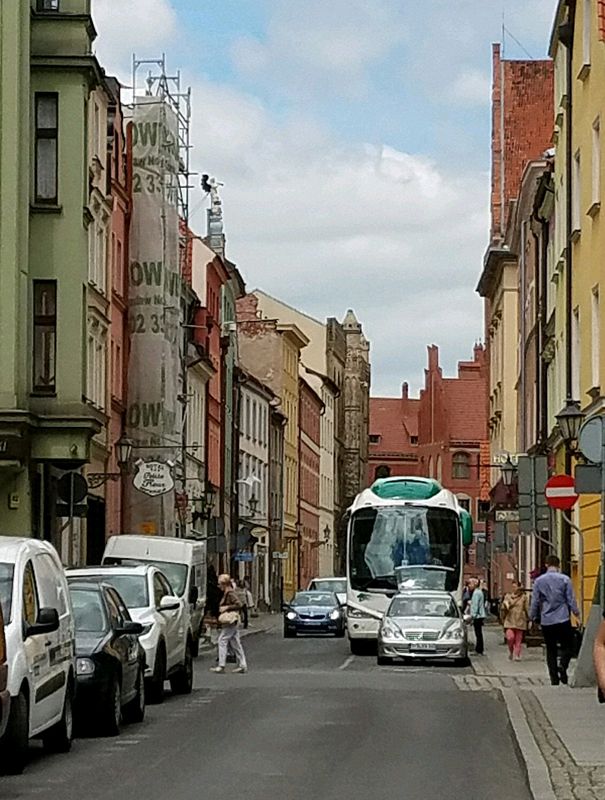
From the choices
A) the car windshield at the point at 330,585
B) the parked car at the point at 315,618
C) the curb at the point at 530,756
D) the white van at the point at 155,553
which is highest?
the white van at the point at 155,553

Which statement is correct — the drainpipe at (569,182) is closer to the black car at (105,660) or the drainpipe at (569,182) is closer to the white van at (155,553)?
the white van at (155,553)

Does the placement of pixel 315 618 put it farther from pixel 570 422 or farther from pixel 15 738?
pixel 15 738

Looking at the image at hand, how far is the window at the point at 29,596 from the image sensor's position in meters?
15.7

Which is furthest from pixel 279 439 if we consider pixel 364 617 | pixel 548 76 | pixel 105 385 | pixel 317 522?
pixel 364 617

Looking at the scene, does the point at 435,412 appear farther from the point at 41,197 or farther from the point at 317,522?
the point at 41,197

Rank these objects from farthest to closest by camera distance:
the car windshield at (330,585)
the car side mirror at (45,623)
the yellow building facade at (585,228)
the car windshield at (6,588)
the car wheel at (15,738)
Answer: the car windshield at (330,585) < the yellow building facade at (585,228) < the car windshield at (6,588) < the car side mirror at (45,623) < the car wheel at (15,738)

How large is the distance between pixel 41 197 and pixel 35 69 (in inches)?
99.8

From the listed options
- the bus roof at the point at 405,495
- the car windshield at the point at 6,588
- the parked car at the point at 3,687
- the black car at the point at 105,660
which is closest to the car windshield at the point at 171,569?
the bus roof at the point at 405,495

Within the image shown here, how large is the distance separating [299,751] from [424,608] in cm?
2072

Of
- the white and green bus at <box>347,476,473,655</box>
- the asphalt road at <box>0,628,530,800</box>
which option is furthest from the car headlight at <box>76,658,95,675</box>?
the white and green bus at <box>347,476,473,655</box>

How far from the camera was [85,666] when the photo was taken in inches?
723

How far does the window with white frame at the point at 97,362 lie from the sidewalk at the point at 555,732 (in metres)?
18.5

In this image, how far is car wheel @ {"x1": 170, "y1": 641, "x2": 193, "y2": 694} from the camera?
26.3 meters

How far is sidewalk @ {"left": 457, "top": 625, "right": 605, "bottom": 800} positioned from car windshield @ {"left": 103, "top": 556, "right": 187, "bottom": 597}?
23.8ft
